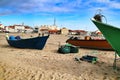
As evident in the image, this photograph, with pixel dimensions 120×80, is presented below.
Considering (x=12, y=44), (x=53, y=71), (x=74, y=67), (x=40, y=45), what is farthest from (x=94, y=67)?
(x=12, y=44)

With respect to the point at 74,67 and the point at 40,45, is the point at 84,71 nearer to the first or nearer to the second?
the point at 74,67

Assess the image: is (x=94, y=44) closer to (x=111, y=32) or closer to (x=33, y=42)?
(x=33, y=42)

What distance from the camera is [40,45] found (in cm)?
1658

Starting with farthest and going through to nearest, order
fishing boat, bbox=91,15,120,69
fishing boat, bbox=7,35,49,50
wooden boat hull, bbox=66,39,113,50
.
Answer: wooden boat hull, bbox=66,39,113,50 → fishing boat, bbox=7,35,49,50 → fishing boat, bbox=91,15,120,69

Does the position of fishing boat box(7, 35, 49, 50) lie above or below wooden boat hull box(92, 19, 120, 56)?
below

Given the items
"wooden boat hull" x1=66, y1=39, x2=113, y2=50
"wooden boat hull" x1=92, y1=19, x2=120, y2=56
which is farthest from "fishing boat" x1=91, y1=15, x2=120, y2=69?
"wooden boat hull" x1=66, y1=39, x2=113, y2=50

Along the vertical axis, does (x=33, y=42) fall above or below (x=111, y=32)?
below

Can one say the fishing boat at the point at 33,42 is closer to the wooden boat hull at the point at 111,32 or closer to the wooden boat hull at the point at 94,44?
the wooden boat hull at the point at 94,44

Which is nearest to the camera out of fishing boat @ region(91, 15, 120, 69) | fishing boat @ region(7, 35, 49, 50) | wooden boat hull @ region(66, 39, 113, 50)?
fishing boat @ region(91, 15, 120, 69)

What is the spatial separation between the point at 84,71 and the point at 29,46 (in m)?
8.92

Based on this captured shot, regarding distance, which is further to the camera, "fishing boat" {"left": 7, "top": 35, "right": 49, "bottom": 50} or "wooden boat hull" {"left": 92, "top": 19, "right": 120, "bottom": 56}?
"fishing boat" {"left": 7, "top": 35, "right": 49, "bottom": 50}

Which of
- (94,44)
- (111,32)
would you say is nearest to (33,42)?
(94,44)

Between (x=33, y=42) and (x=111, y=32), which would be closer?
(x=111, y=32)

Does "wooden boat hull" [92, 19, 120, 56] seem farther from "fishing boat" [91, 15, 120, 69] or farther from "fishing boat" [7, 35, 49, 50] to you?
"fishing boat" [7, 35, 49, 50]
